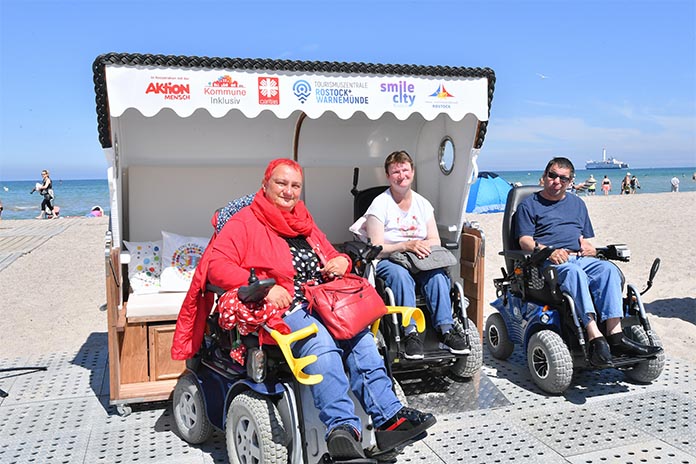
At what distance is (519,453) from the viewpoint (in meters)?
3.37

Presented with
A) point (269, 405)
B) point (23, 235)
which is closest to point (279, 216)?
point (269, 405)

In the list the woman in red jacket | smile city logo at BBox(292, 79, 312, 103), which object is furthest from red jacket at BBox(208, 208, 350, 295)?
smile city logo at BBox(292, 79, 312, 103)

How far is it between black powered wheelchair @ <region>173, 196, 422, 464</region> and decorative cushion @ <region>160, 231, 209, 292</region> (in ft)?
4.97

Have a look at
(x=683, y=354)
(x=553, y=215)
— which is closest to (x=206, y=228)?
(x=553, y=215)

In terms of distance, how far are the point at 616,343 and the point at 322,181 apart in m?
2.81

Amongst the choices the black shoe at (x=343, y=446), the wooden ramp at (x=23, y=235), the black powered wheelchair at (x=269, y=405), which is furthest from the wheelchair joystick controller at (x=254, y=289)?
the wooden ramp at (x=23, y=235)

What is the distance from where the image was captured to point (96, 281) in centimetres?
865

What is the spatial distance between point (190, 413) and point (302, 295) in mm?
1013

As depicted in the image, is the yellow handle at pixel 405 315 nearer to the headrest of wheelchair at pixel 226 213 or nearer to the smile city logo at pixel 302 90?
the headrest of wheelchair at pixel 226 213

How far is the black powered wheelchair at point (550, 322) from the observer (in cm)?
412

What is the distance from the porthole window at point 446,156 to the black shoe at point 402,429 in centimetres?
275

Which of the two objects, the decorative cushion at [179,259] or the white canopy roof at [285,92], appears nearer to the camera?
the white canopy roof at [285,92]

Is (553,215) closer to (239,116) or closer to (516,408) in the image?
(516,408)

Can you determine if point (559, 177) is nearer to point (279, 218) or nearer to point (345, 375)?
point (279, 218)
